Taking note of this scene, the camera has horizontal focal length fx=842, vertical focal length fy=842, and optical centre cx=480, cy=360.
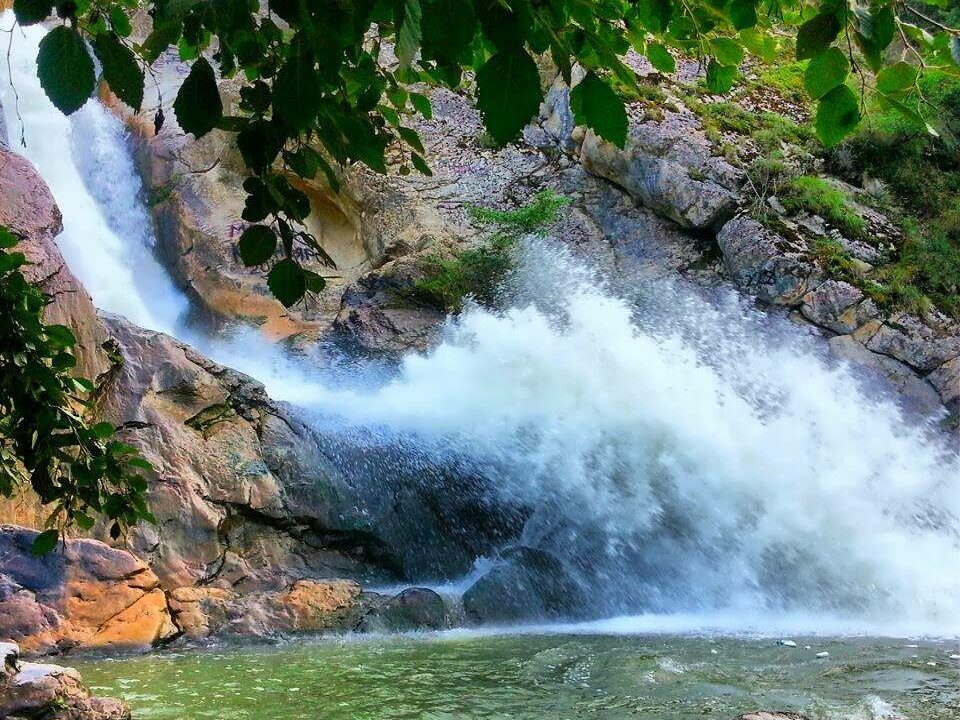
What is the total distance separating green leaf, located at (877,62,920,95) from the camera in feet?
3.87

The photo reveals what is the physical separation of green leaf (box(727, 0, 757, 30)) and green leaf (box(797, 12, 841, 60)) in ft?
0.95

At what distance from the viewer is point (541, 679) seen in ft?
16.8

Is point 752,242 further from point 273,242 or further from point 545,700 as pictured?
point 273,242

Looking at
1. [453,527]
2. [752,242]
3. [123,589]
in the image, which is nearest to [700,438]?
[453,527]

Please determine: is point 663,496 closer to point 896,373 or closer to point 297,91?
point 896,373

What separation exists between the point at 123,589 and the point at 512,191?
343 inches

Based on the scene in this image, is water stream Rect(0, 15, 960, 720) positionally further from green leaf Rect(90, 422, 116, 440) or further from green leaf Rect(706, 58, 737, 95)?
green leaf Rect(706, 58, 737, 95)

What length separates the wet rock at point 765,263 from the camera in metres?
10.3

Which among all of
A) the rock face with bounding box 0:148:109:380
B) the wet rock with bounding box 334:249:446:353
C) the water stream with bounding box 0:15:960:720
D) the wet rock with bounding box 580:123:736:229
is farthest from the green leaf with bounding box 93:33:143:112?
the wet rock with bounding box 580:123:736:229

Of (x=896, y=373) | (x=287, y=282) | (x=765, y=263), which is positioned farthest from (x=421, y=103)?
(x=765, y=263)

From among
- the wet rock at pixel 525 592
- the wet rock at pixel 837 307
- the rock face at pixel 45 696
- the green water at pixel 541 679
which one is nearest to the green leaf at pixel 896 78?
the green water at pixel 541 679

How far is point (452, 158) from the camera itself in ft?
45.1

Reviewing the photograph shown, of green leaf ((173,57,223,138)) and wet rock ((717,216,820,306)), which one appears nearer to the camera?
green leaf ((173,57,223,138))

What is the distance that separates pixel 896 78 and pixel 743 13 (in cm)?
34
